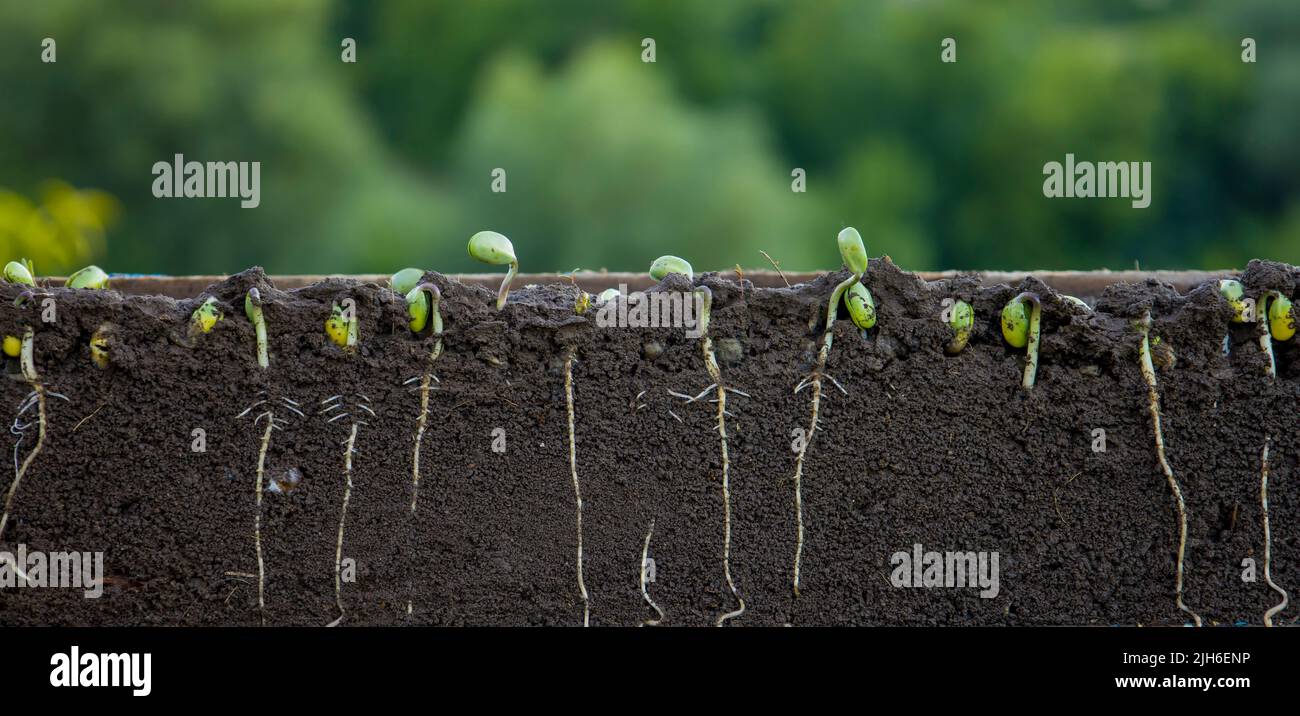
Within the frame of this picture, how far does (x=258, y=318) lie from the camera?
182 centimetres

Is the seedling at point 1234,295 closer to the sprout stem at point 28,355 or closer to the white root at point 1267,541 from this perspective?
the white root at point 1267,541

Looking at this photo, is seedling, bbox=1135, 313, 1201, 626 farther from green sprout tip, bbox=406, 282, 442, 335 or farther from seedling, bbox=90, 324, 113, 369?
seedling, bbox=90, 324, 113, 369

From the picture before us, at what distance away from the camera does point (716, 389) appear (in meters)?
1.88

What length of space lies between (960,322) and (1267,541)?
67 centimetres

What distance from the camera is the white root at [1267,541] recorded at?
188 cm

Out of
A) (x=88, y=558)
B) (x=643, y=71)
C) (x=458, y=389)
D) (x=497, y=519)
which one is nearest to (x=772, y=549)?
(x=497, y=519)

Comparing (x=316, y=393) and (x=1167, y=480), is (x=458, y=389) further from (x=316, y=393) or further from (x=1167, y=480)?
(x=1167, y=480)

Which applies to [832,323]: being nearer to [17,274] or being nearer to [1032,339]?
[1032,339]

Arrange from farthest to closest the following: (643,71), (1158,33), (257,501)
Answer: (1158,33) < (643,71) < (257,501)

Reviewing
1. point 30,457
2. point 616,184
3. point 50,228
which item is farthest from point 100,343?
point 616,184

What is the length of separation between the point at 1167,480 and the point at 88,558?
6.19 ft

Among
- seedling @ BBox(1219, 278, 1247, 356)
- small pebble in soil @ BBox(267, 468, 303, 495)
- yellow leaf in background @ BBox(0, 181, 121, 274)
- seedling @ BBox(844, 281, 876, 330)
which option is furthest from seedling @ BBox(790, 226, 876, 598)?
yellow leaf in background @ BBox(0, 181, 121, 274)

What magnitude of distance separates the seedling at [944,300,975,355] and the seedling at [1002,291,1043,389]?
6cm

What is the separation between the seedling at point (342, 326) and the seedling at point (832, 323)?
77 centimetres
